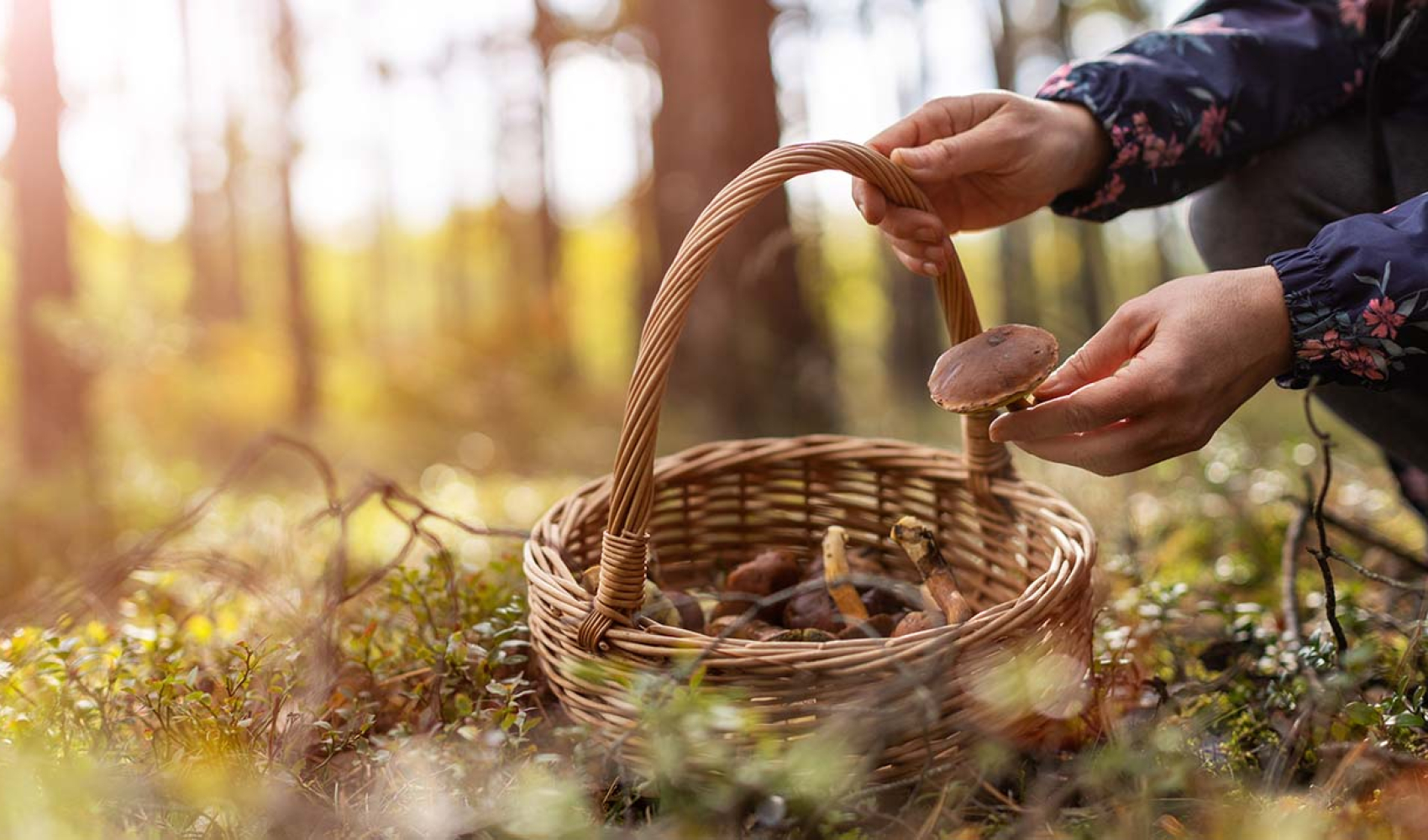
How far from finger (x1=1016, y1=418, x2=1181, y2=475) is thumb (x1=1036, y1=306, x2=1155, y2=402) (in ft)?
0.23

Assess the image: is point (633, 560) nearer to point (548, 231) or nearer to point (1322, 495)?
point (1322, 495)

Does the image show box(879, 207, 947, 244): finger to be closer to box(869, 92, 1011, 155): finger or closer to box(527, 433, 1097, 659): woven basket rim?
box(869, 92, 1011, 155): finger

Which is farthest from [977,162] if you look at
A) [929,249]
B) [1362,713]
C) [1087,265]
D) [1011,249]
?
[1011,249]

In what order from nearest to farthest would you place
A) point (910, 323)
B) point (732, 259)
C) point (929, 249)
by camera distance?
point (929, 249) < point (732, 259) < point (910, 323)

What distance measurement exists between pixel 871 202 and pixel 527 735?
3.16 ft

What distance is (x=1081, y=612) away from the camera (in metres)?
1.29

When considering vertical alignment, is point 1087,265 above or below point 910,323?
above

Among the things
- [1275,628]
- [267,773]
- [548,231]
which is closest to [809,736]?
[267,773]

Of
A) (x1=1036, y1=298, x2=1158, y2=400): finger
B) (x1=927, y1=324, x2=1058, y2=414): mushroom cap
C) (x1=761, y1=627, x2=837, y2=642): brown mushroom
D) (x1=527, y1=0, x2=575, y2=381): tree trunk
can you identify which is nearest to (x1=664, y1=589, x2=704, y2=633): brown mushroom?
(x1=761, y1=627, x2=837, y2=642): brown mushroom

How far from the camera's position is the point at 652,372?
1.21 m

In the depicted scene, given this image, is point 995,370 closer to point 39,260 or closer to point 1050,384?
point 1050,384

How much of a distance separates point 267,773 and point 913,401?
24.2 feet

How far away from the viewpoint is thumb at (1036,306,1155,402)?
1.22 m

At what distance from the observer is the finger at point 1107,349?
4.00 feet
